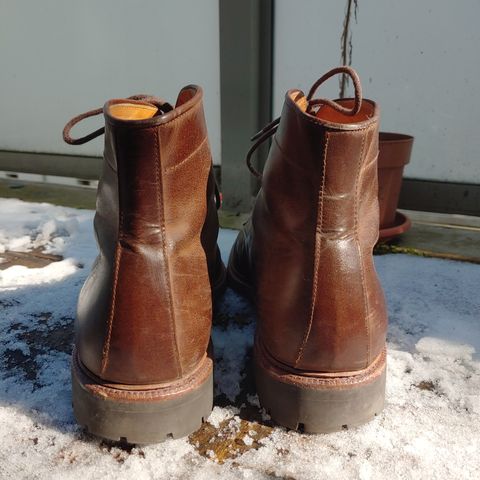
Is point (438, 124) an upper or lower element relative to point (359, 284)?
lower

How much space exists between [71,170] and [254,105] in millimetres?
1461

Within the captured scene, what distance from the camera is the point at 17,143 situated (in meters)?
3.65

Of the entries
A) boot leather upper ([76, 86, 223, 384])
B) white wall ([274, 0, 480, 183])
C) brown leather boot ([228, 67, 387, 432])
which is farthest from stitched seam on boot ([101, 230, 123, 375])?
white wall ([274, 0, 480, 183])

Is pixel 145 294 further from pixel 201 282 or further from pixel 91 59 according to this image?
pixel 91 59

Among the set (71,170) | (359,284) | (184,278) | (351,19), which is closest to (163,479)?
(184,278)

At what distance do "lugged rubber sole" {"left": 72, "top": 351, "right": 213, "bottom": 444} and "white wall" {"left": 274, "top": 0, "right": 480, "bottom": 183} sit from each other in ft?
6.73

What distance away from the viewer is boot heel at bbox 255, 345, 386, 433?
91 centimetres

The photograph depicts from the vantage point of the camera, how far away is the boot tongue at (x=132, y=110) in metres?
0.88

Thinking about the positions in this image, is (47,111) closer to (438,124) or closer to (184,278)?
(438,124)

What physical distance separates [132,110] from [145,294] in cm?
33

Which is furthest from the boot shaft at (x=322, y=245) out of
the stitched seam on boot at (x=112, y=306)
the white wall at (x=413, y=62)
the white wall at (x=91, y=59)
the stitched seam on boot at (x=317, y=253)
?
the white wall at (x=91, y=59)

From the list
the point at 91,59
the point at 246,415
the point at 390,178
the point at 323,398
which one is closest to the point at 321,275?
the point at 323,398

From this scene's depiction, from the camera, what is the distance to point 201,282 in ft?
3.14

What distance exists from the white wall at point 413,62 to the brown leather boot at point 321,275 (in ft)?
5.63
